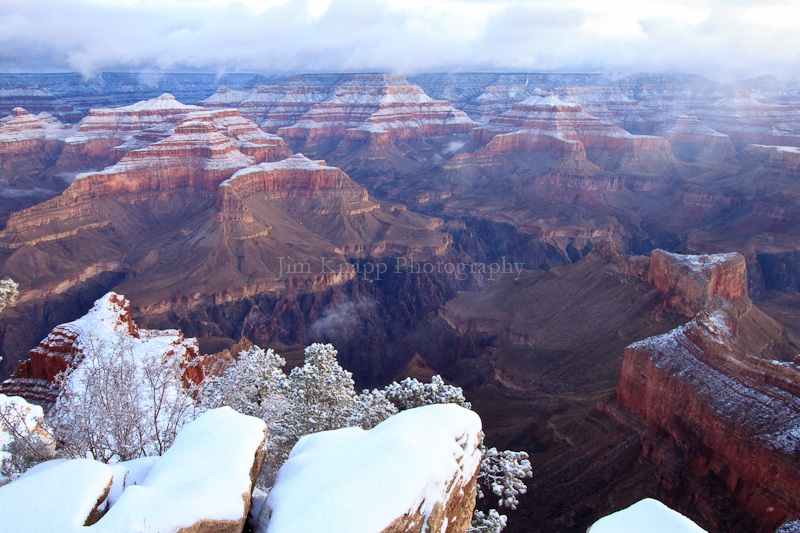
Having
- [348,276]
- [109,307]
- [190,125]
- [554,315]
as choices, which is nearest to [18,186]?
[190,125]

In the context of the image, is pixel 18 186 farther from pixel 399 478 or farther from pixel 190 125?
pixel 399 478

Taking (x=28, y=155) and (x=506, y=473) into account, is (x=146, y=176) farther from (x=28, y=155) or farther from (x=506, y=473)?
(x=506, y=473)

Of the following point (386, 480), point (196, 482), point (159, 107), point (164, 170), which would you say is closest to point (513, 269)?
point (164, 170)

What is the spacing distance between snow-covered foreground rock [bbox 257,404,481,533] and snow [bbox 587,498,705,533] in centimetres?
332

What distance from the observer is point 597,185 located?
132m

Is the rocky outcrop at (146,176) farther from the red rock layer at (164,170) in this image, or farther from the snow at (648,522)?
the snow at (648,522)

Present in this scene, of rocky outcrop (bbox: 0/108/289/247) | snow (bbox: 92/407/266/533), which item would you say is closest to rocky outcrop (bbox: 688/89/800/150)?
rocky outcrop (bbox: 0/108/289/247)

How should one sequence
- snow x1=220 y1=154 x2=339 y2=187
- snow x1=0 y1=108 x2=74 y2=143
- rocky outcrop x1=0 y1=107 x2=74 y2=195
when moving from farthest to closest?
snow x1=0 y1=108 x2=74 y2=143 < rocky outcrop x1=0 y1=107 x2=74 y2=195 < snow x1=220 y1=154 x2=339 y2=187

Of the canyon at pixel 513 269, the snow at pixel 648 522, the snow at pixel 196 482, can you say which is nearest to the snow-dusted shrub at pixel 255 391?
the snow at pixel 196 482

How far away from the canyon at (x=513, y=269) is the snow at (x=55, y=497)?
901 inches

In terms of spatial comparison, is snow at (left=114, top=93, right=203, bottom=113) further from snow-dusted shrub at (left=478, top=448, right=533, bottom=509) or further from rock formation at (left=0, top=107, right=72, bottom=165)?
snow-dusted shrub at (left=478, top=448, right=533, bottom=509)

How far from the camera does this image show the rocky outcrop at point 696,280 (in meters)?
47.1

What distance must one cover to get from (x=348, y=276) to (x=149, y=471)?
7255 cm

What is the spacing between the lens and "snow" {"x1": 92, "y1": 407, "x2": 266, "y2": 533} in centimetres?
1106
